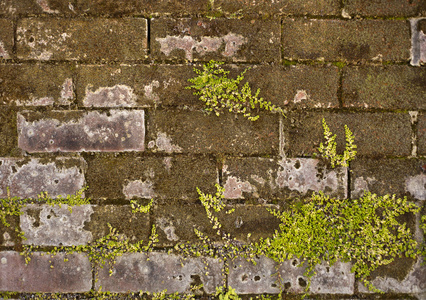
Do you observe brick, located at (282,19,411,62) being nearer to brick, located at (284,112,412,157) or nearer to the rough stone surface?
brick, located at (284,112,412,157)

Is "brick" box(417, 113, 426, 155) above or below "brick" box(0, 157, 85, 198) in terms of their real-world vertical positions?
above

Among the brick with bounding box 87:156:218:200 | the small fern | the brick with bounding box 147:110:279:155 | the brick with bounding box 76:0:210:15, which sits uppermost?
the brick with bounding box 76:0:210:15

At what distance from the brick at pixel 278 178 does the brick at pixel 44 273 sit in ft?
4.02

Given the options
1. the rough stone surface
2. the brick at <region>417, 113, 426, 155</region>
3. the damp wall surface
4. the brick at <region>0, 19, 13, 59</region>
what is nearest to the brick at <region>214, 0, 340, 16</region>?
the damp wall surface

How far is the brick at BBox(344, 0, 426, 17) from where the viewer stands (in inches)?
74.2

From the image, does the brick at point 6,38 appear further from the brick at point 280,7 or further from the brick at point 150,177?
the brick at point 280,7

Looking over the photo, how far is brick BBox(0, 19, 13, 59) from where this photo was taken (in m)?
1.88

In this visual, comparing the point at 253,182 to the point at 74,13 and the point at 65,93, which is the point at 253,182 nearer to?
the point at 65,93

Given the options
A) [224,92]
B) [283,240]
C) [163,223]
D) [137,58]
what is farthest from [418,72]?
[163,223]

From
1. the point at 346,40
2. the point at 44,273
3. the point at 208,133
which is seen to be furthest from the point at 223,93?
the point at 44,273

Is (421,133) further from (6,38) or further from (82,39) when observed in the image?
(6,38)

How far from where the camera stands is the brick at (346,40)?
189 centimetres

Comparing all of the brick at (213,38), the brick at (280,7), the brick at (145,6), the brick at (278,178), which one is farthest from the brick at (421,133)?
the brick at (145,6)

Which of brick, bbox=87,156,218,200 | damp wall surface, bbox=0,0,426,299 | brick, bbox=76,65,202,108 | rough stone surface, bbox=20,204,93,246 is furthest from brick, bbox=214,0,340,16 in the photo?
rough stone surface, bbox=20,204,93,246
